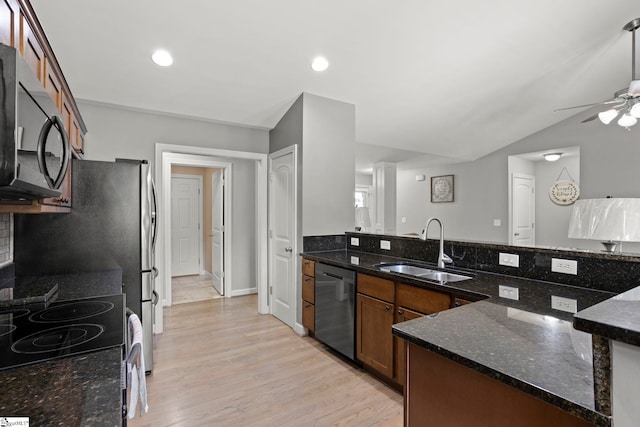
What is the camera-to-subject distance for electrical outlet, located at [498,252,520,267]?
214 cm

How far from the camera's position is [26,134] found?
85 centimetres

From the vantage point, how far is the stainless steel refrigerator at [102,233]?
7.45ft

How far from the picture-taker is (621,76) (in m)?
3.79

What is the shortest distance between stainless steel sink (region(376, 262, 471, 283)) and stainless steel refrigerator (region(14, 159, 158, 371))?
189cm

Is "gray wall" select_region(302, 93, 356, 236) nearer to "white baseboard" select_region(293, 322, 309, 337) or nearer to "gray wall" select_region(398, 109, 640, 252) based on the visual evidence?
"white baseboard" select_region(293, 322, 309, 337)

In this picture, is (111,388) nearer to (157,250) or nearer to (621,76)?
(157,250)

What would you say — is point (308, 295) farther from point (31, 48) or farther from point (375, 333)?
point (31, 48)

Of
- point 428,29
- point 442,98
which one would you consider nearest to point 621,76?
point 442,98

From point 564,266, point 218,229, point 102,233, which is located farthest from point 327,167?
point 218,229

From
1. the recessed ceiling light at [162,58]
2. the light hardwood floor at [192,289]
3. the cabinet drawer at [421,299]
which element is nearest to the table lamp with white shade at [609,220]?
the cabinet drawer at [421,299]

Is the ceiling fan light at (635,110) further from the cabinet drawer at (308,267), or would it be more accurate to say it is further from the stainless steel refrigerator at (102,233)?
the stainless steel refrigerator at (102,233)

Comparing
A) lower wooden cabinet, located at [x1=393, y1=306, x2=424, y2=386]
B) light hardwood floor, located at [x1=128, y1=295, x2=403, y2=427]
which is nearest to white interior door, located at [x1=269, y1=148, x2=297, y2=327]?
light hardwood floor, located at [x1=128, y1=295, x2=403, y2=427]

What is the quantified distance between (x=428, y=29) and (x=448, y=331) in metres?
2.46

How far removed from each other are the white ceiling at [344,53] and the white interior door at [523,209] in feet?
6.58
